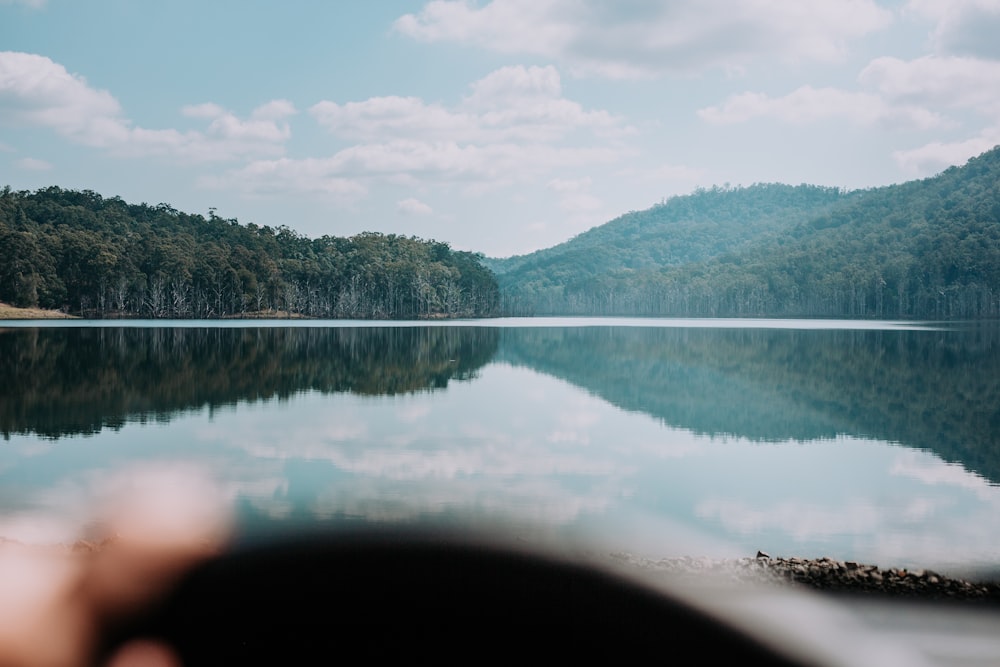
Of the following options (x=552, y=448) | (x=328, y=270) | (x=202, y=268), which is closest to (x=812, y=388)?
(x=552, y=448)

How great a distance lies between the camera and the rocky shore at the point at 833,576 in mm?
10398

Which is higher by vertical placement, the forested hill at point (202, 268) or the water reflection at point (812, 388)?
the forested hill at point (202, 268)

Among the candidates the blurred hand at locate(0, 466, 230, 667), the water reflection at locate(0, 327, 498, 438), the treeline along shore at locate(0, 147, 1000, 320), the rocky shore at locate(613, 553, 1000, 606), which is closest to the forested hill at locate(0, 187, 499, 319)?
the treeline along shore at locate(0, 147, 1000, 320)

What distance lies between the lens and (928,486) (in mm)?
17156

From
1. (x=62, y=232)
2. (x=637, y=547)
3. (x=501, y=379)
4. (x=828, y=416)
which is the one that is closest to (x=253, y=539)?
(x=637, y=547)

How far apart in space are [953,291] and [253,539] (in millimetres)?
163506

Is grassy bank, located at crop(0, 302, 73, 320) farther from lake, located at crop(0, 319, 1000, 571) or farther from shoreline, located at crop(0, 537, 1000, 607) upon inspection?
shoreline, located at crop(0, 537, 1000, 607)

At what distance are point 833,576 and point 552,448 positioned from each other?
10880 millimetres

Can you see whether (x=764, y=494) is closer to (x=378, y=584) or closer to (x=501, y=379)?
(x=378, y=584)

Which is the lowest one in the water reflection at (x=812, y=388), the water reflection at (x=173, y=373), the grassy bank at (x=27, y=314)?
the water reflection at (x=812, y=388)

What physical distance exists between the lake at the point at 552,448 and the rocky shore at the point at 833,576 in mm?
847

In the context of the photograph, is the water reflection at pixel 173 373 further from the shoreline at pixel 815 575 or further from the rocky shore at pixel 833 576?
the rocky shore at pixel 833 576

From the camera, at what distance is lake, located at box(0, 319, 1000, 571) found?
44.8 feet

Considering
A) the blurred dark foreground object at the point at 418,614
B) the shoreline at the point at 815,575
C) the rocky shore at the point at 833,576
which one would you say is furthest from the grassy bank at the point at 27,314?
the rocky shore at the point at 833,576
